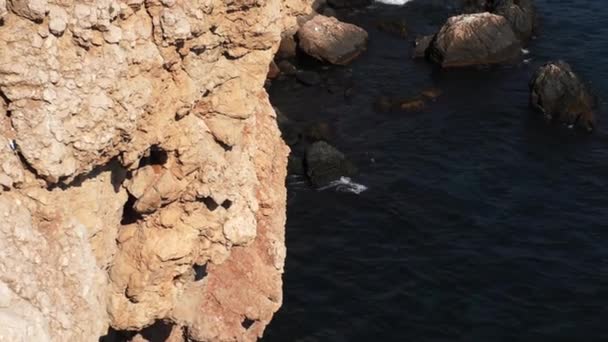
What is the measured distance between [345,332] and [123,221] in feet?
79.0

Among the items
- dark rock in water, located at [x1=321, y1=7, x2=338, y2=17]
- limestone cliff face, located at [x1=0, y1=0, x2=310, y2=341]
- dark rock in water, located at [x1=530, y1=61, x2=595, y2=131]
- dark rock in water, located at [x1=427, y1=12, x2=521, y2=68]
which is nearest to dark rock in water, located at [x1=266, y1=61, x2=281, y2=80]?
dark rock in water, located at [x1=321, y1=7, x2=338, y2=17]

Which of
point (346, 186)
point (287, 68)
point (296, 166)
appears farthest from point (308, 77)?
point (346, 186)

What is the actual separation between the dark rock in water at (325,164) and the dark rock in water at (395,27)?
23648 millimetres

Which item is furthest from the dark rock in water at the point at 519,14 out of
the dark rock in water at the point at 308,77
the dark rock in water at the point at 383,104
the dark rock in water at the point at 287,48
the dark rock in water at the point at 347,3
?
the dark rock in water at the point at 287,48

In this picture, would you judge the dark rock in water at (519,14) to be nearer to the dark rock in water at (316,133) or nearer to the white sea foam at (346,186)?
the dark rock in water at (316,133)

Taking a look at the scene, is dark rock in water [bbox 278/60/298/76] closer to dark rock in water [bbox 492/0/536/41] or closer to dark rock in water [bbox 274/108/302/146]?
dark rock in water [bbox 274/108/302/146]

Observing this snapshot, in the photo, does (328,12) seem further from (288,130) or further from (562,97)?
(562,97)

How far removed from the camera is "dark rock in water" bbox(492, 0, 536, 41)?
74.1 m

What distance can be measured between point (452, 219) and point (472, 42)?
22883mm

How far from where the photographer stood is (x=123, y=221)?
67.8 feet

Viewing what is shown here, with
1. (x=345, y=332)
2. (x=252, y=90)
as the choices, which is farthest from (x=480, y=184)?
(x=252, y=90)

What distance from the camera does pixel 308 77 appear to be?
68.6 m

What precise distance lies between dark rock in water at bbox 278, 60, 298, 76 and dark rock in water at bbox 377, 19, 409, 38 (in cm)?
1213

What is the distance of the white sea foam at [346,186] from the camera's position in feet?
181
